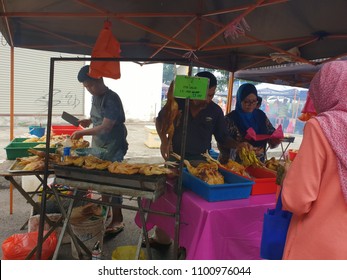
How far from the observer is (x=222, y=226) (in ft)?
5.98

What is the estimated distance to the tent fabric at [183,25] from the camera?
9.29 ft

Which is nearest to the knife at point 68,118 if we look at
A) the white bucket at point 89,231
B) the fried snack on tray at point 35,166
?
the fried snack on tray at point 35,166

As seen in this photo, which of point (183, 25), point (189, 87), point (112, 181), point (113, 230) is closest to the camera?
point (189, 87)

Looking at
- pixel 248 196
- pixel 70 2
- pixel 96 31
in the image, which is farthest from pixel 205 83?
pixel 96 31

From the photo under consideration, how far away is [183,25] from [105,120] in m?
1.64

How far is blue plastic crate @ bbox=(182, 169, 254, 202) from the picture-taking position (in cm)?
188

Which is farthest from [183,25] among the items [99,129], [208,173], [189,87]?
[208,173]

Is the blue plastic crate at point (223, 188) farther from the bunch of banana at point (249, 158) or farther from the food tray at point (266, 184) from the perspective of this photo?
the bunch of banana at point (249, 158)

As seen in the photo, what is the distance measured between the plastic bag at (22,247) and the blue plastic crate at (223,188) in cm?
157

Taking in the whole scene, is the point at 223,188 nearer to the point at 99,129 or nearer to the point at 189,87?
the point at 189,87

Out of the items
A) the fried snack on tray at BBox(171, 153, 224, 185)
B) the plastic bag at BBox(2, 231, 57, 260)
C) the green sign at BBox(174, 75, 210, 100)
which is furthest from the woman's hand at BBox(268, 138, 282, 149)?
the plastic bag at BBox(2, 231, 57, 260)

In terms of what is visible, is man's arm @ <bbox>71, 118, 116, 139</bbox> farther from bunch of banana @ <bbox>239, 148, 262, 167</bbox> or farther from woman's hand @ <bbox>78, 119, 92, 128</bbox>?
bunch of banana @ <bbox>239, 148, 262, 167</bbox>

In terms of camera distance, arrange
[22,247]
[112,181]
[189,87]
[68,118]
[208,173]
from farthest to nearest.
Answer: [68,118] < [22,247] < [208,173] < [112,181] < [189,87]
